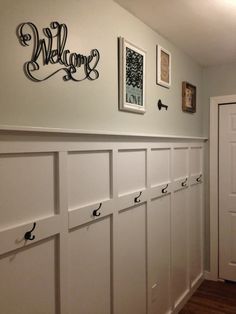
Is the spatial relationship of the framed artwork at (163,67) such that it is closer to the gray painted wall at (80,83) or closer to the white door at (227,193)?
the gray painted wall at (80,83)

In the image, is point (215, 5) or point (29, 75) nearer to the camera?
point (29, 75)

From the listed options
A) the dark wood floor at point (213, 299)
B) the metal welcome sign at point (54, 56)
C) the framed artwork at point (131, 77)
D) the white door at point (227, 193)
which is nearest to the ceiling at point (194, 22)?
the framed artwork at point (131, 77)

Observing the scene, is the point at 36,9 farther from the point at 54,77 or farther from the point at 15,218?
the point at 15,218

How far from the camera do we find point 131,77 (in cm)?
191

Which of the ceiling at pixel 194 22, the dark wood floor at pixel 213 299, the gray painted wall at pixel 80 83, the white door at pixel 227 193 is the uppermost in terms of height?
the ceiling at pixel 194 22

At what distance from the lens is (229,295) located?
2.95 meters

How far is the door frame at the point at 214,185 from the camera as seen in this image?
10.4ft

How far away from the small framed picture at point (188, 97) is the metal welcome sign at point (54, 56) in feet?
4.37

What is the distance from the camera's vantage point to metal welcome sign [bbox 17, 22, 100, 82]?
1229 mm

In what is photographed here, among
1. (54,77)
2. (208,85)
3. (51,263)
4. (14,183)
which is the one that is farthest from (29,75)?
(208,85)

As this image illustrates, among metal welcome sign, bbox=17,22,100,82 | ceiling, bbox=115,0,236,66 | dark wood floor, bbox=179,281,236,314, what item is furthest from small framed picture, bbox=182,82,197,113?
dark wood floor, bbox=179,281,236,314

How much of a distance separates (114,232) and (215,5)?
1.53m

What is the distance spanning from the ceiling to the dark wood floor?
7.73ft

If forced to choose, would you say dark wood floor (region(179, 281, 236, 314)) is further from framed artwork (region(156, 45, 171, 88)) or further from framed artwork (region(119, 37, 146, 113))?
framed artwork (region(156, 45, 171, 88))
